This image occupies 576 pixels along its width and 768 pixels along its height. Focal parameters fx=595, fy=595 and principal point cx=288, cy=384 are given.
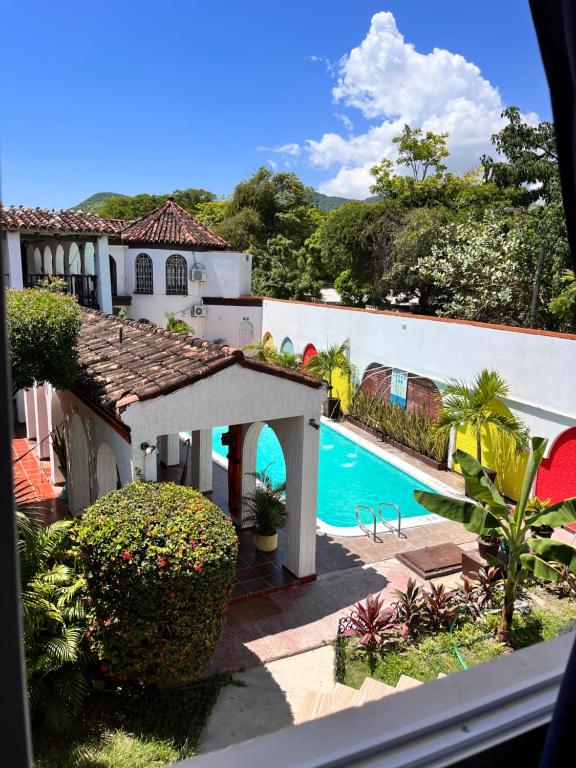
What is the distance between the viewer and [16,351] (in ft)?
31.7

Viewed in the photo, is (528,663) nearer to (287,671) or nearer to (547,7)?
(547,7)

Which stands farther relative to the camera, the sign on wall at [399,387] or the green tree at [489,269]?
the green tree at [489,269]

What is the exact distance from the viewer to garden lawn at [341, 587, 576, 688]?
8.17 metres

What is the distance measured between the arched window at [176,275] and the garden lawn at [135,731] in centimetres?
2373

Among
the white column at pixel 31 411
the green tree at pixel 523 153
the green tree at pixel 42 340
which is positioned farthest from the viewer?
the green tree at pixel 523 153

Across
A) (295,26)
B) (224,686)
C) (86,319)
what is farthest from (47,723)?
(86,319)

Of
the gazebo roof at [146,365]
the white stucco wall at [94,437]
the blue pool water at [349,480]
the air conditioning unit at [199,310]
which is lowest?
the blue pool water at [349,480]

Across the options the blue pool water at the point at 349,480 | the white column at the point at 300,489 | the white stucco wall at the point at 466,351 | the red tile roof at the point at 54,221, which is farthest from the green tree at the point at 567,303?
the red tile roof at the point at 54,221

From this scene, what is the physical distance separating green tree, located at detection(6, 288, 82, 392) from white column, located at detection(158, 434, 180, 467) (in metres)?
6.58

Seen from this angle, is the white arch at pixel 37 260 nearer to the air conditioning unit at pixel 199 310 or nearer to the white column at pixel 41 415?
the air conditioning unit at pixel 199 310

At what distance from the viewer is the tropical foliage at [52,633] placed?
264 inches

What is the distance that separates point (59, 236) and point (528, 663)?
20.4 metres

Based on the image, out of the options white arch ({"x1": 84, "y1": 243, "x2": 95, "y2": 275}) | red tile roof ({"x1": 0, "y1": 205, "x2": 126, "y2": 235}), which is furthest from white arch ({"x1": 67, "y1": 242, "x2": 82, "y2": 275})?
red tile roof ({"x1": 0, "y1": 205, "x2": 126, "y2": 235})

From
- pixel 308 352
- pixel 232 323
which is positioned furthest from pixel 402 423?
pixel 232 323
